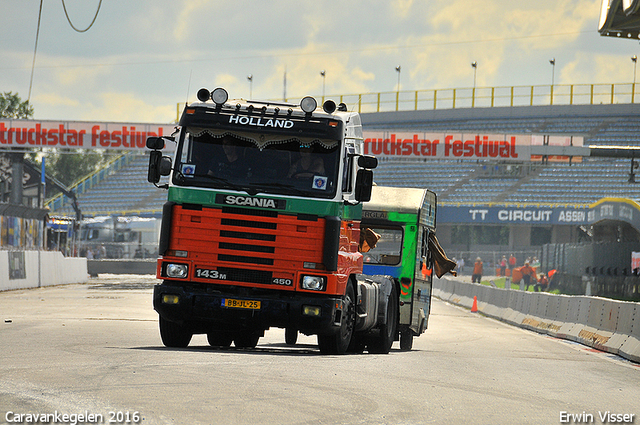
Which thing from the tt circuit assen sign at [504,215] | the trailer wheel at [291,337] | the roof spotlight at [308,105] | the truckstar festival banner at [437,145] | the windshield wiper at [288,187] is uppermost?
the truckstar festival banner at [437,145]

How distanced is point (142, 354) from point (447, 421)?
4767 mm

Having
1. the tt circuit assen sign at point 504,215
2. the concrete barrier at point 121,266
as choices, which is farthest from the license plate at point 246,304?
the tt circuit assen sign at point 504,215

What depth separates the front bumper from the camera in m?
11.6

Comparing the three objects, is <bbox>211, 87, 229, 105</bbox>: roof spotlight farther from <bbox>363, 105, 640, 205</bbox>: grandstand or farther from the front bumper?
<bbox>363, 105, 640, 205</bbox>: grandstand

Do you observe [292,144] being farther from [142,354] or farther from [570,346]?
[570,346]

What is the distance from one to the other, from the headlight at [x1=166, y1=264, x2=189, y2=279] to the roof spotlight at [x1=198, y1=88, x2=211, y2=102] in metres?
2.14

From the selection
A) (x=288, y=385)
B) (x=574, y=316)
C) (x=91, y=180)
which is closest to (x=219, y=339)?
(x=288, y=385)

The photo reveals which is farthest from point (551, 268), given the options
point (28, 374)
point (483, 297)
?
point (28, 374)

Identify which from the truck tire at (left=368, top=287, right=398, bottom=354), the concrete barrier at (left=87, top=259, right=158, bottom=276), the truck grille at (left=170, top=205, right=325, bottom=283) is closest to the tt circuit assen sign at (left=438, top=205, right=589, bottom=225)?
the concrete barrier at (left=87, top=259, right=158, bottom=276)

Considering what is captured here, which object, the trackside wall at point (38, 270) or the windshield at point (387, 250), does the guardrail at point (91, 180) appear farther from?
the windshield at point (387, 250)

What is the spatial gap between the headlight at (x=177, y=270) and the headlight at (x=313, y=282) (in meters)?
1.47

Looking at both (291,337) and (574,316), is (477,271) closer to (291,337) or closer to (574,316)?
(574,316)

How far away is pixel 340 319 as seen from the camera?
1205cm

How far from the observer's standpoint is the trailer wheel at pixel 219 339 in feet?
46.3
